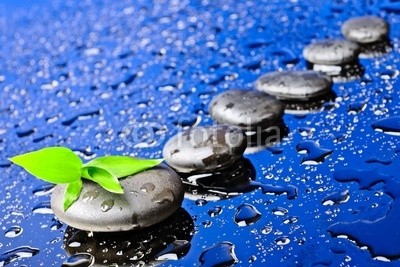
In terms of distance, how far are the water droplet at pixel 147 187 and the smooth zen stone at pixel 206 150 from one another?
13cm

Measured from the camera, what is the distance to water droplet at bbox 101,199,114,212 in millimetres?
1012

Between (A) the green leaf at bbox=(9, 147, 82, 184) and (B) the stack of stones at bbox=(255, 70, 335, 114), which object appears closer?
(A) the green leaf at bbox=(9, 147, 82, 184)

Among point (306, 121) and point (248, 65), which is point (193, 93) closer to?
point (248, 65)

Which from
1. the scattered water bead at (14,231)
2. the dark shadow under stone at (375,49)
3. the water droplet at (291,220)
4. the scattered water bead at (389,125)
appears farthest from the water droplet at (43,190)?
the dark shadow under stone at (375,49)

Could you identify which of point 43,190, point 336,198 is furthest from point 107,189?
point 336,198

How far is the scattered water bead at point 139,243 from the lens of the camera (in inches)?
38.8

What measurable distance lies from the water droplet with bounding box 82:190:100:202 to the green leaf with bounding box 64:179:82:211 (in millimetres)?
13

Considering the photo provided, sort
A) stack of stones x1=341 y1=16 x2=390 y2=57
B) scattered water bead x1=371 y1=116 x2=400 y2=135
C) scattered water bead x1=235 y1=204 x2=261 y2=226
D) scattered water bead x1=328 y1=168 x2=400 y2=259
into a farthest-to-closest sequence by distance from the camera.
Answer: stack of stones x1=341 y1=16 x2=390 y2=57 < scattered water bead x1=371 y1=116 x2=400 y2=135 < scattered water bead x1=235 y1=204 x2=261 y2=226 < scattered water bead x1=328 y1=168 x2=400 y2=259

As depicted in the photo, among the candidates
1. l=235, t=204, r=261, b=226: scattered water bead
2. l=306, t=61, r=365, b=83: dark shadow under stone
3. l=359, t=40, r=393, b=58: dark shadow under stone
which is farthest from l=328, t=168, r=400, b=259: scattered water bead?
l=359, t=40, r=393, b=58: dark shadow under stone

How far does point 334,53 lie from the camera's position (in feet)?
5.11

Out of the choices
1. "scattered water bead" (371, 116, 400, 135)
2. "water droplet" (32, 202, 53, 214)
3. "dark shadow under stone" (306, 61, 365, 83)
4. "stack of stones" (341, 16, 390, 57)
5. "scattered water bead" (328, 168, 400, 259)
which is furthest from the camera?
"stack of stones" (341, 16, 390, 57)

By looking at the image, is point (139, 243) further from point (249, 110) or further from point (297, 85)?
point (297, 85)

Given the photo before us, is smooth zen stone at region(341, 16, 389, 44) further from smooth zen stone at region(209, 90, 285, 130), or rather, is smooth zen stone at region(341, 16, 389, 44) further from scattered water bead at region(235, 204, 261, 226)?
scattered water bead at region(235, 204, 261, 226)

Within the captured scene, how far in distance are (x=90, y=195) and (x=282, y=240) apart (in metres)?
0.30
